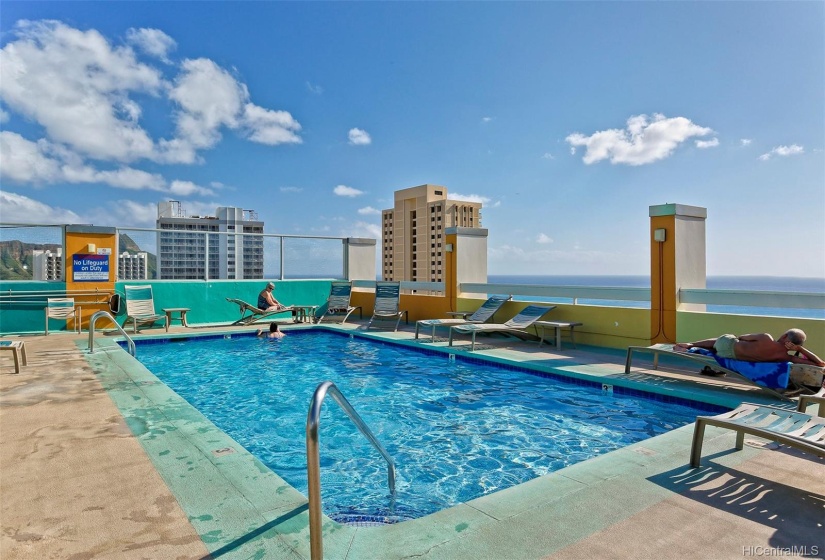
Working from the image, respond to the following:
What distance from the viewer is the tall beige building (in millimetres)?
56156

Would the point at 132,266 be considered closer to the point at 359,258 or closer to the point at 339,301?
the point at 339,301

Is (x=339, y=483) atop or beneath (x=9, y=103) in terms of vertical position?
beneath

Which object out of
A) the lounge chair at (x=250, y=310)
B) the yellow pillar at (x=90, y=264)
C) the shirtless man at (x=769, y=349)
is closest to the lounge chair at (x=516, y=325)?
the shirtless man at (x=769, y=349)

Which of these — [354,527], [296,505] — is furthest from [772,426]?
[296,505]

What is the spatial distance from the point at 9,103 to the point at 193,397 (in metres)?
25.4

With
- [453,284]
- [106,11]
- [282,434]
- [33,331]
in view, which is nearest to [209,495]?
[282,434]

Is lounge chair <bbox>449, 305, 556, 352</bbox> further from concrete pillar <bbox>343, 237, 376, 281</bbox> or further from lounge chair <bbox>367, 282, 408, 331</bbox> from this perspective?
concrete pillar <bbox>343, 237, 376, 281</bbox>

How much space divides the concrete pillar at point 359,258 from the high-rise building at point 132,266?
16.1ft

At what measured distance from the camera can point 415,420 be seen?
186 inches

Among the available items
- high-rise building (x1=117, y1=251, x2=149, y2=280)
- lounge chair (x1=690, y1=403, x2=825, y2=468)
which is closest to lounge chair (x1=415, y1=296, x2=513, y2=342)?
lounge chair (x1=690, y1=403, x2=825, y2=468)

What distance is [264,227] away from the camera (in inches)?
562

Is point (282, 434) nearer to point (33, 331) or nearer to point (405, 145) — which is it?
point (33, 331)

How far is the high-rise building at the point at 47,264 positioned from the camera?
9711mm

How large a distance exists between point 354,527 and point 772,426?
2345 mm
